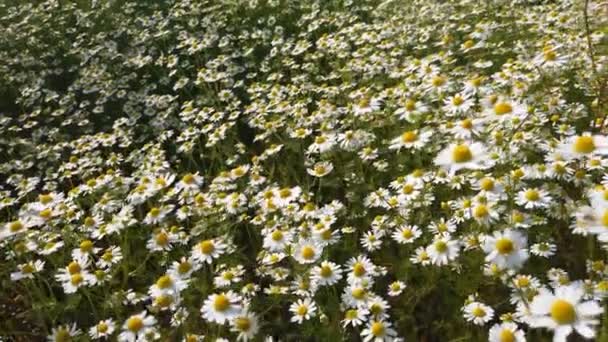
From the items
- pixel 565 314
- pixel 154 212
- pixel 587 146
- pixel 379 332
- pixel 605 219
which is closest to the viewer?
pixel 565 314

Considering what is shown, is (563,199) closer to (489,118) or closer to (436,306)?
(489,118)

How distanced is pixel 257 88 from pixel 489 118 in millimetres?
2540

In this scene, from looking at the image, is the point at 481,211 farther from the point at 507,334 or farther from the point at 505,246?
the point at 507,334

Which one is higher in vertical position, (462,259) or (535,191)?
(535,191)

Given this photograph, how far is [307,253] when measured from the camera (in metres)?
2.70

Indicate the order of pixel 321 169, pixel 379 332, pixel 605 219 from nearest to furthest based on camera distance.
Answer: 1. pixel 605 219
2. pixel 379 332
3. pixel 321 169

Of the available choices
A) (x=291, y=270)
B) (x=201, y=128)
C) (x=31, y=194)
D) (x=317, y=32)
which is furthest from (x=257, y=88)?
(x=291, y=270)

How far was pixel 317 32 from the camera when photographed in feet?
20.2

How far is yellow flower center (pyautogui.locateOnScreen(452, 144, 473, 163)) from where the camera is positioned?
2279mm

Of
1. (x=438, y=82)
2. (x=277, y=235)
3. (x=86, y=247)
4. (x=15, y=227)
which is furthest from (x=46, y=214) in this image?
(x=438, y=82)

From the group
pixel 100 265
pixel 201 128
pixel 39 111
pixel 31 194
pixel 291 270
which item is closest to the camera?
pixel 291 270

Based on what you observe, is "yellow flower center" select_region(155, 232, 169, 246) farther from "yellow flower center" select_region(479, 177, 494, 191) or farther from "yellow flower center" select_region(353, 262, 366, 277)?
"yellow flower center" select_region(479, 177, 494, 191)

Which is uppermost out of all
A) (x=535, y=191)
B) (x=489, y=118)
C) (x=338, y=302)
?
(x=489, y=118)

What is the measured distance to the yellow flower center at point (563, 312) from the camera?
5.62 feet
